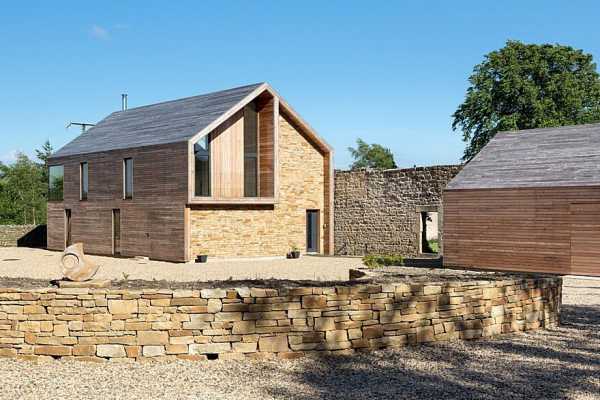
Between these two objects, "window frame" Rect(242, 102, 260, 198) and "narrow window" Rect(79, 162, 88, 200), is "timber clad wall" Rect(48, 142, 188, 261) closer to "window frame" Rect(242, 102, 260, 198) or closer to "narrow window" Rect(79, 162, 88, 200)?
"narrow window" Rect(79, 162, 88, 200)

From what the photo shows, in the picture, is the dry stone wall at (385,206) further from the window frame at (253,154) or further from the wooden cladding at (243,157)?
the window frame at (253,154)

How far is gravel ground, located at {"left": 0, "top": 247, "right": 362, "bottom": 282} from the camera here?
19.1 m

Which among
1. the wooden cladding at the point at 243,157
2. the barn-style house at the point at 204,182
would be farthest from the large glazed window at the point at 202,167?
the wooden cladding at the point at 243,157

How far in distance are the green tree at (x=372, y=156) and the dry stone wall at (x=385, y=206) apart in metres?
53.4

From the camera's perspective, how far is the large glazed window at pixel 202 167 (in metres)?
25.5

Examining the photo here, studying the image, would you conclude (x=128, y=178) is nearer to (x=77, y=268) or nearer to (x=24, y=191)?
(x=77, y=268)

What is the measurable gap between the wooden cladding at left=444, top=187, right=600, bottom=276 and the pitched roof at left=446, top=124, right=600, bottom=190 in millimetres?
320

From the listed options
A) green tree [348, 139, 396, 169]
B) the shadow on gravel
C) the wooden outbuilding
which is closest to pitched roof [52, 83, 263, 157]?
the wooden outbuilding

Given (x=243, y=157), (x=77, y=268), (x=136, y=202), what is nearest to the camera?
(x=77, y=268)

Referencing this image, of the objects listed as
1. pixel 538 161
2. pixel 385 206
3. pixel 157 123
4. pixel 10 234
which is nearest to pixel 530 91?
pixel 385 206

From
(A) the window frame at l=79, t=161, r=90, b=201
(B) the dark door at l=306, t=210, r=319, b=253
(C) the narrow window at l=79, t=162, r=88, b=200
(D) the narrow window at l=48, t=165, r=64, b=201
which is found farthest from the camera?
(D) the narrow window at l=48, t=165, r=64, b=201

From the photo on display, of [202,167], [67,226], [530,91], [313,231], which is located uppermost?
[530,91]

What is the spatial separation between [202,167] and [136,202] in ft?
11.6

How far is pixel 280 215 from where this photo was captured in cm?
2841
